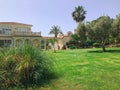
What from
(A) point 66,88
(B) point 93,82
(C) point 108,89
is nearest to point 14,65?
(A) point 66,88

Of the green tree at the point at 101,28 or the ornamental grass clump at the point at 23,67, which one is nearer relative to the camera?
the ornamental grass clump at the point at 23,67

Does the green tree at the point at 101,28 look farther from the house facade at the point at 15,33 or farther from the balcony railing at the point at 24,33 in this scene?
the balcony railing at the point at 24,33

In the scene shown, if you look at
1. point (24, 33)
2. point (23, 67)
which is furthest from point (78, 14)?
point (23, 67)

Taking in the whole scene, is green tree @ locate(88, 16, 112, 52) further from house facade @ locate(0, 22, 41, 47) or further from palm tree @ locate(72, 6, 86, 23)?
palm tree @ locate(72, 6, 86, 23)

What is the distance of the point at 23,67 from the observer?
12055 mm

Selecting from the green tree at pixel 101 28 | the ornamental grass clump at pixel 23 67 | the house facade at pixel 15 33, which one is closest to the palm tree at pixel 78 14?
the house facade at pixel 15 33

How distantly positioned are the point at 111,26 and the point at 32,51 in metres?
22.9

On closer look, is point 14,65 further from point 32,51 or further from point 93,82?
point 93,82

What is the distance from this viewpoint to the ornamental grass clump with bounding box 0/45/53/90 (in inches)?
465

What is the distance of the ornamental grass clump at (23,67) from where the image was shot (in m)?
11.8

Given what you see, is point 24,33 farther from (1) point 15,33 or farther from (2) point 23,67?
(2) point 23,67

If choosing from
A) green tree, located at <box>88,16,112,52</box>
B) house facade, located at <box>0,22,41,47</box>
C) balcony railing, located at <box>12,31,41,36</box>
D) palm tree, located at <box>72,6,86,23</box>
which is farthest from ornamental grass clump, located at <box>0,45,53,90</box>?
palm tree, located at <box>72,6,86,23</box>

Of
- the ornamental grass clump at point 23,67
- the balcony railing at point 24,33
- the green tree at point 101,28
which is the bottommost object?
the ornamental grass clump at point 23,67

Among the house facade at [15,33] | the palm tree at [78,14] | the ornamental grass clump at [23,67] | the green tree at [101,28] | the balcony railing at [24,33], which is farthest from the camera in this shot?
the palm tree at [78,14]
